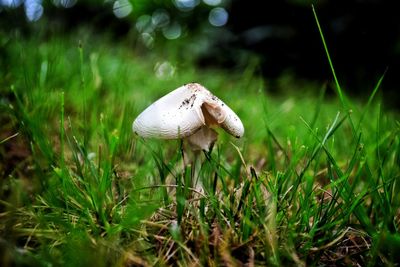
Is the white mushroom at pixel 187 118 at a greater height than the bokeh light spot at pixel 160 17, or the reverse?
the white mushroom at pixel 187 118

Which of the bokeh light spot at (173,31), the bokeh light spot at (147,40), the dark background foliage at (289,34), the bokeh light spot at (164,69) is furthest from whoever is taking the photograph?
the bokeh light spot at (173,31)

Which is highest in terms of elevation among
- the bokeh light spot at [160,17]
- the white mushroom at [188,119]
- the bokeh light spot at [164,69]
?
the white mushroom at [188,119]

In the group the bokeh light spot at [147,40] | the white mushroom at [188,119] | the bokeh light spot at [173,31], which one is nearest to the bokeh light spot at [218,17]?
the bokeh light spot at [173,31]

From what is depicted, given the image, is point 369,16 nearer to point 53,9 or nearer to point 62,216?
point 53,9

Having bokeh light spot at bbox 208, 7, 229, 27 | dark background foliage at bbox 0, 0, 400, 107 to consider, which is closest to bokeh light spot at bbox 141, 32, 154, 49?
dark background foliage at bbox 0, 0, 400, 107

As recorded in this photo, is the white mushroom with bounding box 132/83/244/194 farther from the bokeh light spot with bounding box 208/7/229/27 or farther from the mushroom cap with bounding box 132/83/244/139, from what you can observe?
the bokeh light spot with bounding box 208/7/229/27

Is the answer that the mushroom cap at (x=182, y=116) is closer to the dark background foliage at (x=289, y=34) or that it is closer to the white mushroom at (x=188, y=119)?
the white mushroom at (x=188, y=119)

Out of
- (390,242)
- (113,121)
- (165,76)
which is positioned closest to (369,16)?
(165,76)

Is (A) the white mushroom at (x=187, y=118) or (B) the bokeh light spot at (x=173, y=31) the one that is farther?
(B) the bokeh light spot at (x=173, y=31)
